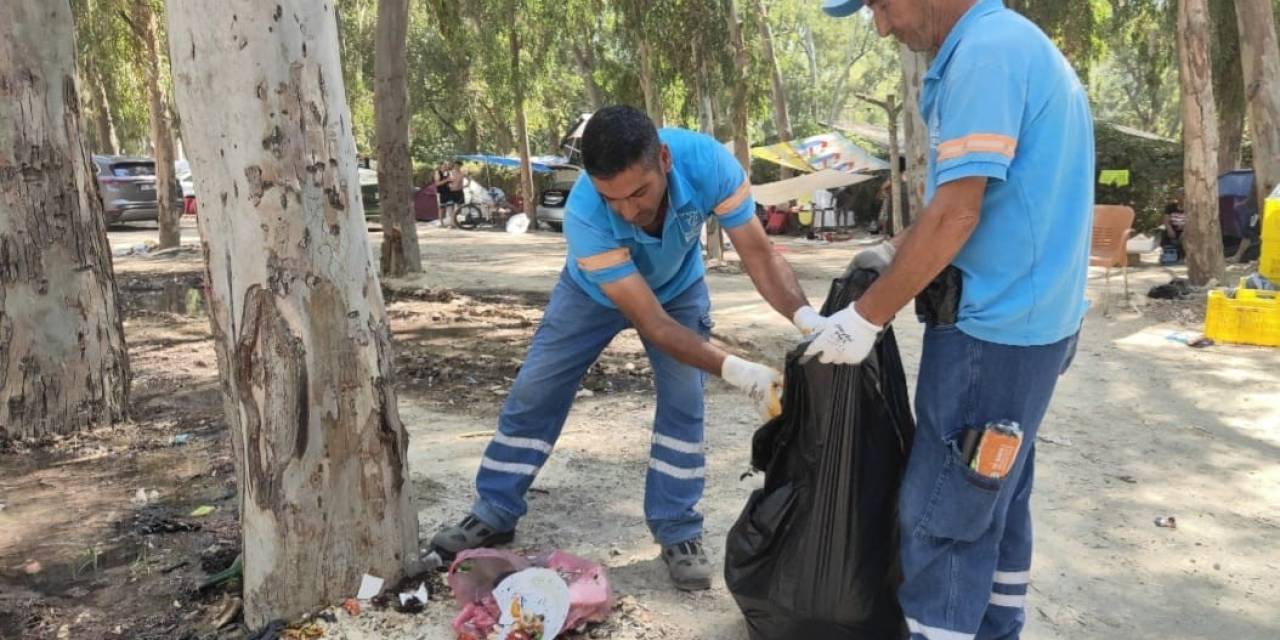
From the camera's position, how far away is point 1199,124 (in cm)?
934

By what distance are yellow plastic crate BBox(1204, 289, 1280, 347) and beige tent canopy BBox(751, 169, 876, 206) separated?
30.8ft

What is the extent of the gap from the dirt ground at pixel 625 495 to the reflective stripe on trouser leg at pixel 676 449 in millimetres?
169

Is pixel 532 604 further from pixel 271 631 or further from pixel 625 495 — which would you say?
pixel 625 495

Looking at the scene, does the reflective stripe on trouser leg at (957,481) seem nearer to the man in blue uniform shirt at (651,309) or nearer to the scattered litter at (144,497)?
the man in blue uniform shirt at (651,309)

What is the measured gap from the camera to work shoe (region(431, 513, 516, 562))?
312 centimetres

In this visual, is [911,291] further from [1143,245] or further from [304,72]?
[1143,245]

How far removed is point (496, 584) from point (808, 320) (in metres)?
1.18

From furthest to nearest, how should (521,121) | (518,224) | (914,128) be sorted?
(518,224) → (521,121) → (914,128)

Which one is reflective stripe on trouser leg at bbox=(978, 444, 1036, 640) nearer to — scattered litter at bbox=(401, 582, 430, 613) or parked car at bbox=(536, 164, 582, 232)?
scattered litter at bbox=(401, 582, 430, 613)

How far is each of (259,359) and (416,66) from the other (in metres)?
29.9

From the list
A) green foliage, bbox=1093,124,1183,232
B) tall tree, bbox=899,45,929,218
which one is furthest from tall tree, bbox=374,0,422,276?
green foliage, bbox=1093,124,1183,232

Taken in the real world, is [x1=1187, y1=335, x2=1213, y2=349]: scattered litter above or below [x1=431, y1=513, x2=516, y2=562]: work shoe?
below

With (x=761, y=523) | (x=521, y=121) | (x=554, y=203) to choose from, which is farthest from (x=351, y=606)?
(x=554, y=203)

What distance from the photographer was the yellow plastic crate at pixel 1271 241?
7.78 m
